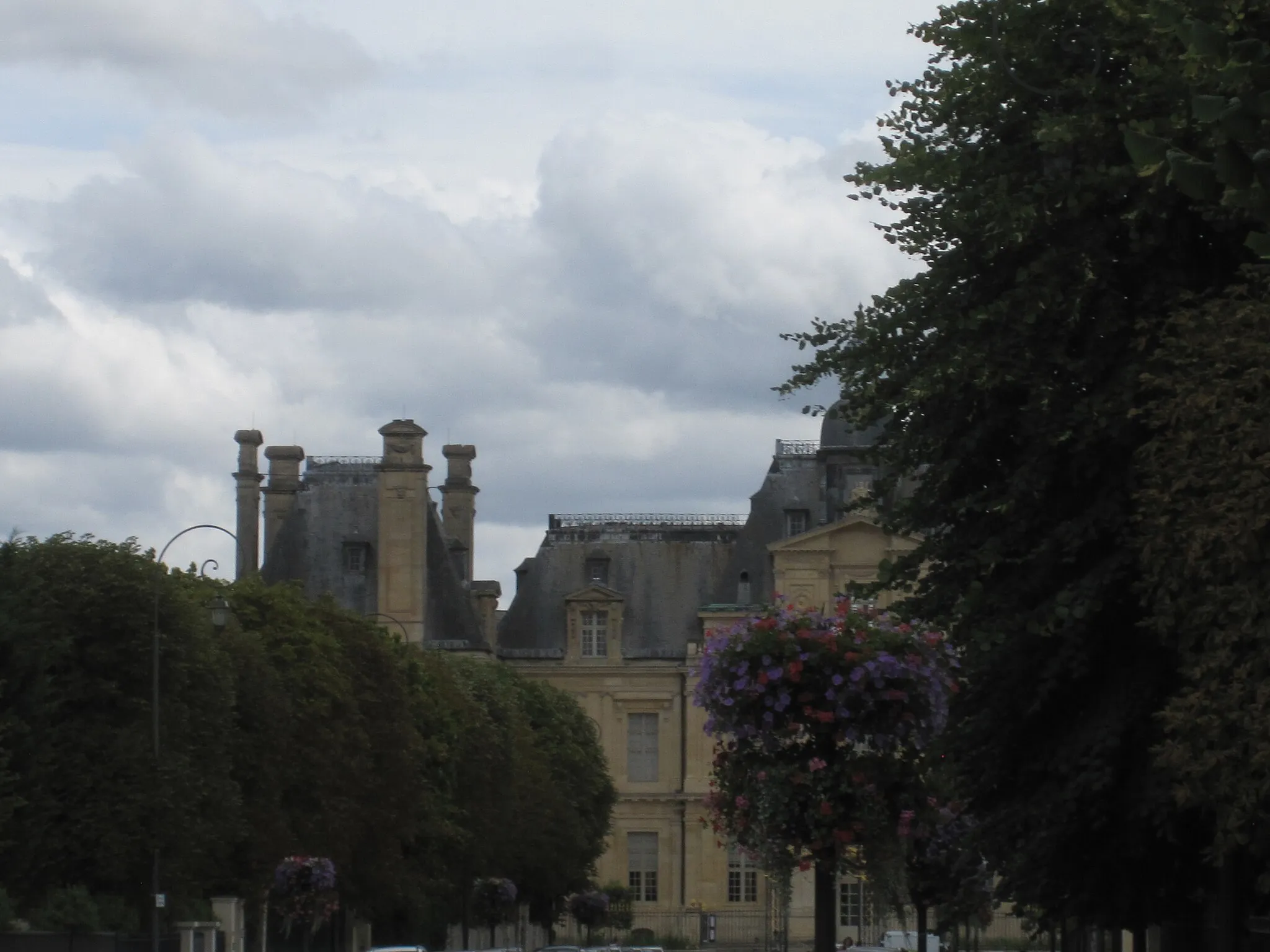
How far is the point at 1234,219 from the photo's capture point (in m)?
22.8

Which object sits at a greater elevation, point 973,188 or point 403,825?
point 973,188

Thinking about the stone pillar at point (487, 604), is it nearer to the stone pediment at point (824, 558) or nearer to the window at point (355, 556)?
the window at point (355, 556)

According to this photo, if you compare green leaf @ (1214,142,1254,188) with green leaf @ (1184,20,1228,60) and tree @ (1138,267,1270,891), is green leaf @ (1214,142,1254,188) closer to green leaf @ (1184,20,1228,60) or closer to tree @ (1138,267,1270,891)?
green leaf @ (1184,20,1228,60)

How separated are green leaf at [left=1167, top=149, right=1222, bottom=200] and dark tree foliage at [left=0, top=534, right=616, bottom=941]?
37.5 m

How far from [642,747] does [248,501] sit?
19488 millimetres

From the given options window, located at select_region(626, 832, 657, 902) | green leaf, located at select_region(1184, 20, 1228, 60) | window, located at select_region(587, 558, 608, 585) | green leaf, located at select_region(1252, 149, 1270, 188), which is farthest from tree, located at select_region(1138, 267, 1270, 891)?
window, located at select_region(587, 558, 608, 585)

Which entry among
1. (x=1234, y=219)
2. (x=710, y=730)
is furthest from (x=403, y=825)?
(x=1234, y=219)

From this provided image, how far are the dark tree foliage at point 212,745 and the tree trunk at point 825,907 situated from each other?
19.2 meters

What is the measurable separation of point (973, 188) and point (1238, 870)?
7.54 m

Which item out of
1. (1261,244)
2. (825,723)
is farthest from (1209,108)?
(825,723)

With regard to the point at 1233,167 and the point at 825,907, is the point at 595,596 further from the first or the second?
the point at 1233,167

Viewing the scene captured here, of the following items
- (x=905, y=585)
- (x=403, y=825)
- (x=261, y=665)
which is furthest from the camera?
(x=403, y=825)

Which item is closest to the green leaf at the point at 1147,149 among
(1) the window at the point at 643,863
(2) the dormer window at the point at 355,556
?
(2) the dormer window at the point at 355,556

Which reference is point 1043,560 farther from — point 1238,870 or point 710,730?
point 710,730
